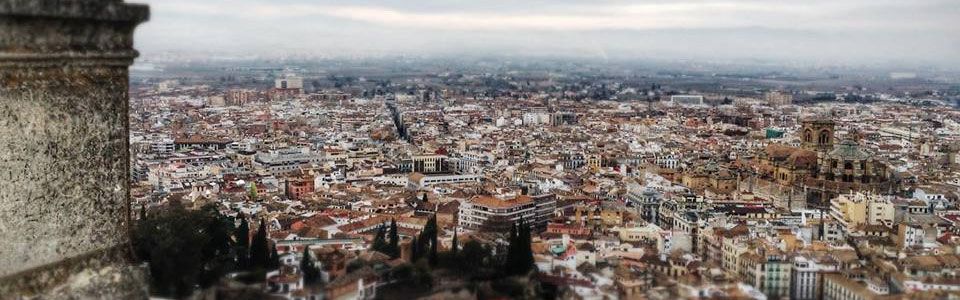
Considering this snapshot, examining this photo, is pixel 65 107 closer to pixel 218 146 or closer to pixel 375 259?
pixel 375 259

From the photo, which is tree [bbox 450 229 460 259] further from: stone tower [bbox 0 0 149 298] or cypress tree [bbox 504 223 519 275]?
stone tower [bbox 0 0 149 298]

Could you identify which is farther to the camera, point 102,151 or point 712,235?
point 712,235

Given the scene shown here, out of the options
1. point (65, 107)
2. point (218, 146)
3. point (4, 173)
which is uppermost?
point (65, 107)

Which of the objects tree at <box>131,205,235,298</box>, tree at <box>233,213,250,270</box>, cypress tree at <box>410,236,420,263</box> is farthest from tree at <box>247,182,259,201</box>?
cypress tree at <box>410,236,420,263</box>

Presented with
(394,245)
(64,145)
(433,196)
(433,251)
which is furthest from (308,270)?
(433,196)

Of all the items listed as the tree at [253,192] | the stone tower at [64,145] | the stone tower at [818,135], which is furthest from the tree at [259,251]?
the stone tower at [818,135]

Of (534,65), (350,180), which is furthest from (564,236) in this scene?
(534,65)
